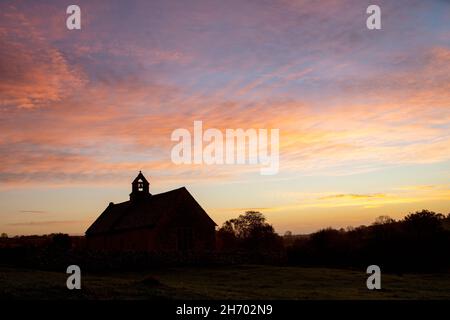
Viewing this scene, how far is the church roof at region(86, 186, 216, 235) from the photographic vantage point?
56656 mm

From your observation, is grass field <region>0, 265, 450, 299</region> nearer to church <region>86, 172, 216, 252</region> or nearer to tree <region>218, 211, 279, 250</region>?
church <region>86, 172, 216, 252</region>

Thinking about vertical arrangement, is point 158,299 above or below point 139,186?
below

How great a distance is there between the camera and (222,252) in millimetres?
51344

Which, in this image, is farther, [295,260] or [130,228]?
[130,228]

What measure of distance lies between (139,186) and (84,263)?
82.7 ft

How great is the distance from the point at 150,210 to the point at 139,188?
9622 mm

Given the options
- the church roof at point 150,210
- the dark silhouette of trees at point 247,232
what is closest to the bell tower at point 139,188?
the church roof at point 150,210

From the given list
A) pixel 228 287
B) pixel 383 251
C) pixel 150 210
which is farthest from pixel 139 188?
pixel 228 287

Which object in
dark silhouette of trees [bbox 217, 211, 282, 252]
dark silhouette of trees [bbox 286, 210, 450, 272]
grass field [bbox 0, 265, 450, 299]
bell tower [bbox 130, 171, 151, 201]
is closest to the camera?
grass field [bbox 0, 265, 450, 299]

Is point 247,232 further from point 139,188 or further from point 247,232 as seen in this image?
point 139,188

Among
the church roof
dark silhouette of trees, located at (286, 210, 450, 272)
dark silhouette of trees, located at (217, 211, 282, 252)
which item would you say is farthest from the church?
dark silhouette of trees, located at (217, 211, 282, 252)

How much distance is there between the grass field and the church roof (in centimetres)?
1265
